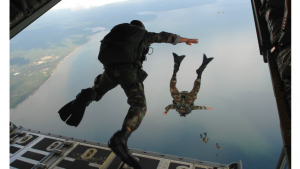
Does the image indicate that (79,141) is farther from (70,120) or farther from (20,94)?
(20,94)

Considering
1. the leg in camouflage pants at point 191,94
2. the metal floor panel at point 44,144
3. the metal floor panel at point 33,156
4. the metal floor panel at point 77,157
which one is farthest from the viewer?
the metal floor panel at point 44,144

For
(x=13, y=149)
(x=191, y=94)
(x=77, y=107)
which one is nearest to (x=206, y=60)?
(x=191, y=94)

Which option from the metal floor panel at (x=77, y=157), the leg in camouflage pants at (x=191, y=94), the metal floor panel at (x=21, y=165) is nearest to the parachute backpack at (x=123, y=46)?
the leg in camouflage pants at (x=191, y=94)

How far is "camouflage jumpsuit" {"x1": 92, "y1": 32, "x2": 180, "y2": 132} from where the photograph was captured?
2455mm

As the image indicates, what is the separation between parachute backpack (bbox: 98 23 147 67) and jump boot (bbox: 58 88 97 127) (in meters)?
0.65

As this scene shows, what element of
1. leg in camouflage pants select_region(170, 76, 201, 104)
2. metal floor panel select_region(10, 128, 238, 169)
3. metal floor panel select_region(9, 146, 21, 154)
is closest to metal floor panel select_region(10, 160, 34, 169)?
metal floor panel select_region(10, 128, 238, 169)

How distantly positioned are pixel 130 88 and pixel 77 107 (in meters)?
1.03

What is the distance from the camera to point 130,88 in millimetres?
2686

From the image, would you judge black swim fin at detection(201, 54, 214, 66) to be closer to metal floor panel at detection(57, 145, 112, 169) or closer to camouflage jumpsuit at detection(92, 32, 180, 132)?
camouflage jumpsuit at detection(92, 32, 180, 132)

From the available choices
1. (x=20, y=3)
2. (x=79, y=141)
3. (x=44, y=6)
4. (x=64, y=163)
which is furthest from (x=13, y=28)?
(x=79, y=141)

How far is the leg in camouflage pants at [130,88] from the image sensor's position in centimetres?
242

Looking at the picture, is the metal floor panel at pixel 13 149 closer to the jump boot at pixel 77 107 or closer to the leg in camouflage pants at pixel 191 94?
the jump boot at pixel 77 107

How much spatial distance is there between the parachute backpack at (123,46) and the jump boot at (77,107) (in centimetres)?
65

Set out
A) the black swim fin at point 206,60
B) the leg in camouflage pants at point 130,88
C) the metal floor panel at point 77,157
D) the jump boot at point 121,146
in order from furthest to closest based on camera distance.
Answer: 1. the metal floor panel at point 77,157
2. the black swim fin at point 206,60
3. the leg in camouflage pants at point 130,88
4. the jump boot at point 121,146
